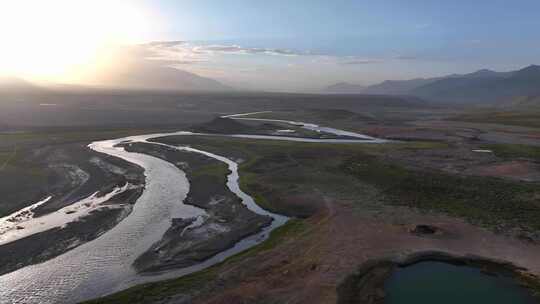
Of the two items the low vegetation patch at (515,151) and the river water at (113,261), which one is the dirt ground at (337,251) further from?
the low vegetation patch at (515,151)

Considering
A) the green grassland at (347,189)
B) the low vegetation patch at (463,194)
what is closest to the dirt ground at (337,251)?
the green grassland at (347,189)

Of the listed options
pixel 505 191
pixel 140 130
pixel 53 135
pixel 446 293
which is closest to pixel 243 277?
pixel 446 293

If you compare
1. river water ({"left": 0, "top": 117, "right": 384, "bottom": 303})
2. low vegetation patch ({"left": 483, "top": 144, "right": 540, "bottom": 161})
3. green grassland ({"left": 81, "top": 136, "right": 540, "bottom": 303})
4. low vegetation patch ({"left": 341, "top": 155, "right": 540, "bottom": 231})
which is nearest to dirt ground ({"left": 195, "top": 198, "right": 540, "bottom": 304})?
green grassland ({"left": 81, "top": 136, "right": 540, "bottom": 303})

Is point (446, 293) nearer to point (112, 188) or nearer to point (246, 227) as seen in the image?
point (246, 227)

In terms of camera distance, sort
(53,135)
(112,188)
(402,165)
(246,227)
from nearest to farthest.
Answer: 1. (246,227)
2. (112,188)
3. (402,165)
4. (53,135)

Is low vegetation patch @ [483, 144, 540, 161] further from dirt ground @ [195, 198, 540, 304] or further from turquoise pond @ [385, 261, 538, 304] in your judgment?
turquoise pond @ [385, 261, 538, 304]
